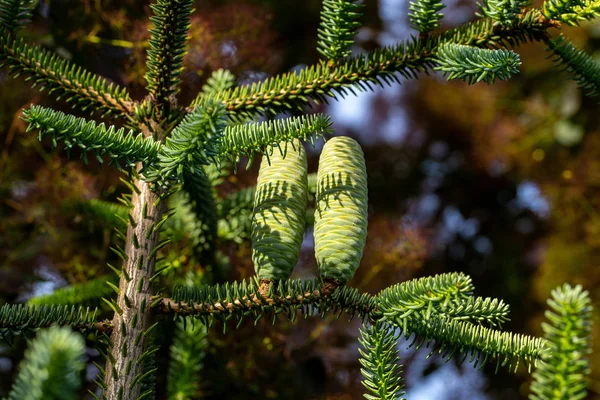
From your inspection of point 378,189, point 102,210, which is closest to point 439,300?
point 102,210

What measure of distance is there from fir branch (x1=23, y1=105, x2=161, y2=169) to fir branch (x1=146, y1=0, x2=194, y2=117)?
83mm

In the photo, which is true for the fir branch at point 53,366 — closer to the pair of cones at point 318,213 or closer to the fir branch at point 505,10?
the pair of cones at point 318,213

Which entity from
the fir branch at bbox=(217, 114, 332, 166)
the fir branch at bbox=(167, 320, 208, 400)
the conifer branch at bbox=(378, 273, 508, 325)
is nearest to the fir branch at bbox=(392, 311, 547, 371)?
the conifer branch at bbox=(378, 273, 508, 325)

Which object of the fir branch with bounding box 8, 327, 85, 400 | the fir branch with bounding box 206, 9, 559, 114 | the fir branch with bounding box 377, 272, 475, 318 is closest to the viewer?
the fir branch with bounding box 8, 327, 85, 400

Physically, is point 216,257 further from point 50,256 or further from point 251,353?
point 50,256

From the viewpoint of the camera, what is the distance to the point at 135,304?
1.20 feet

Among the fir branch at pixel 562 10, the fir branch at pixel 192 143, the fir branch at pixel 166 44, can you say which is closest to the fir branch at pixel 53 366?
the fir branch at pixel 192 143

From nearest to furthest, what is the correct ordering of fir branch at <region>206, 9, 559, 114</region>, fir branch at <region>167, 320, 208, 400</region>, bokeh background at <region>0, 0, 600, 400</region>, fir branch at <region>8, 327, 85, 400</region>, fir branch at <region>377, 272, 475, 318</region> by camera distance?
fir branch at <region>8, 327, 85, 400</region> < fir branch at <region>377, 272, 475, 318</region> < fir branch at <region>206, 9, 559, 114</region> < fir branch at <region>167, 320, 208, 400</region> < bokeh background at <region>0, 0, 600, 400</region>

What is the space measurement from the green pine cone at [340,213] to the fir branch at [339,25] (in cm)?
7

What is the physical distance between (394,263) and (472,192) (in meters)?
0.70

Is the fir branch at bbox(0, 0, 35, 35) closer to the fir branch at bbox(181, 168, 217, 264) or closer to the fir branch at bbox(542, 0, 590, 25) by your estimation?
the fir branch at bbox(181, 168, 217, 264)

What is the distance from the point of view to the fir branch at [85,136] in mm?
317

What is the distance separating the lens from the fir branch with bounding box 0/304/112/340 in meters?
0.35

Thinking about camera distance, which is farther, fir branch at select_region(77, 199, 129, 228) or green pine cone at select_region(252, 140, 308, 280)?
fir branch at select_region(77, 199, 129, 228)
